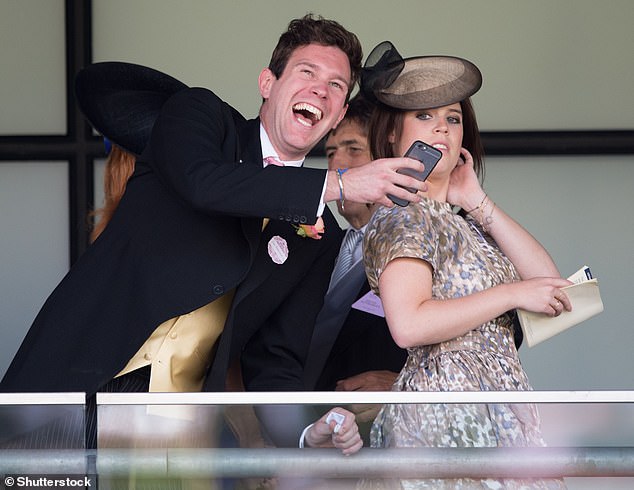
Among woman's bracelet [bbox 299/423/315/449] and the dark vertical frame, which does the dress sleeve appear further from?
the dark vertical frame

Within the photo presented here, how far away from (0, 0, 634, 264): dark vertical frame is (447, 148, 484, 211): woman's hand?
1921mm

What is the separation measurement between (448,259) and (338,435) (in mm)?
679

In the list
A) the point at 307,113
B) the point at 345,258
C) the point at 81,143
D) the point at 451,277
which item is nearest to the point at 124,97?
the point at 307,113

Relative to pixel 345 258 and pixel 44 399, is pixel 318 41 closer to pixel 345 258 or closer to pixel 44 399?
pixel 345 258

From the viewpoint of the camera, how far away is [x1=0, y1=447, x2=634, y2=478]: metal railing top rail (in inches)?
68.8

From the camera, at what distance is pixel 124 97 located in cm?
276

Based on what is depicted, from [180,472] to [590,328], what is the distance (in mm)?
3193

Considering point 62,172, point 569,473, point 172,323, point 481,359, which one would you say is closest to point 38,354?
point 172,323

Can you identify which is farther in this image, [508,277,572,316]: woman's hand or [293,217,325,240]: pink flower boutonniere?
[293,217,325,240]: pink flower boutonniere

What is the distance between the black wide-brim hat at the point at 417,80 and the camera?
98.7 inches

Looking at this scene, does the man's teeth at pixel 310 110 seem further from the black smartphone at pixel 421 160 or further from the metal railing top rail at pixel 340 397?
the metal railing top rail at pixel 340 397

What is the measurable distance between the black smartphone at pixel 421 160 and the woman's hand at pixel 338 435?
1.72 ft

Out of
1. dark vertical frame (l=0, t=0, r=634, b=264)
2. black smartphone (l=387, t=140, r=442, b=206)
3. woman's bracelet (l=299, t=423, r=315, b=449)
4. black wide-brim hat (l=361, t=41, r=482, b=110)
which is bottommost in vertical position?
dark vertical frame (l=0, t=0, r=634, b=264)

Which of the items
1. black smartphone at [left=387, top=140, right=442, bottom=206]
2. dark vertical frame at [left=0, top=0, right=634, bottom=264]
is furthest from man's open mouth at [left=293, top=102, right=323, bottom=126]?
dark vertical frame at [left=0, top=0, right=634, bottom=264]
